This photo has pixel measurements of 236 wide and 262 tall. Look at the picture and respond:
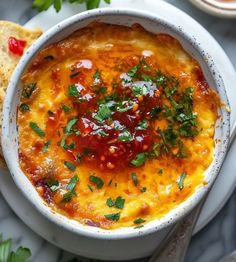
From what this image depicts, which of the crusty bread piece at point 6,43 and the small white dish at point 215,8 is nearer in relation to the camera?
the crusty bread piece at point 6,43

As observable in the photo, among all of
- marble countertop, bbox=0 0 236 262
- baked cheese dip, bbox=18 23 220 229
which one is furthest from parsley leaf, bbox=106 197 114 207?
marble countertop, bbox=0 0 236 262

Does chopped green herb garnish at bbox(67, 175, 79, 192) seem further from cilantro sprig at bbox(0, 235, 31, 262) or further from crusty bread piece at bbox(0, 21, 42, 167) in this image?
crusty bread piece at bbox(0, 21, 42, 167)

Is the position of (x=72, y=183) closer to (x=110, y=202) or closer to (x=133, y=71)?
(x=110, y=202)

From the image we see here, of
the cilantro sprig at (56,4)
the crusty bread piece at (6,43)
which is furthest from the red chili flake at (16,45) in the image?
the cilantro sprig at (56,4)

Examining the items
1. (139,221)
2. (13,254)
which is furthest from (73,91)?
(13,254)

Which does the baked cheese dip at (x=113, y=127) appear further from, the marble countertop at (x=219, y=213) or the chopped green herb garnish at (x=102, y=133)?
the marble countertop at (x=219, y=213)

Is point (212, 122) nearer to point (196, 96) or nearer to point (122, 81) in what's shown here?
point (196, 96)
